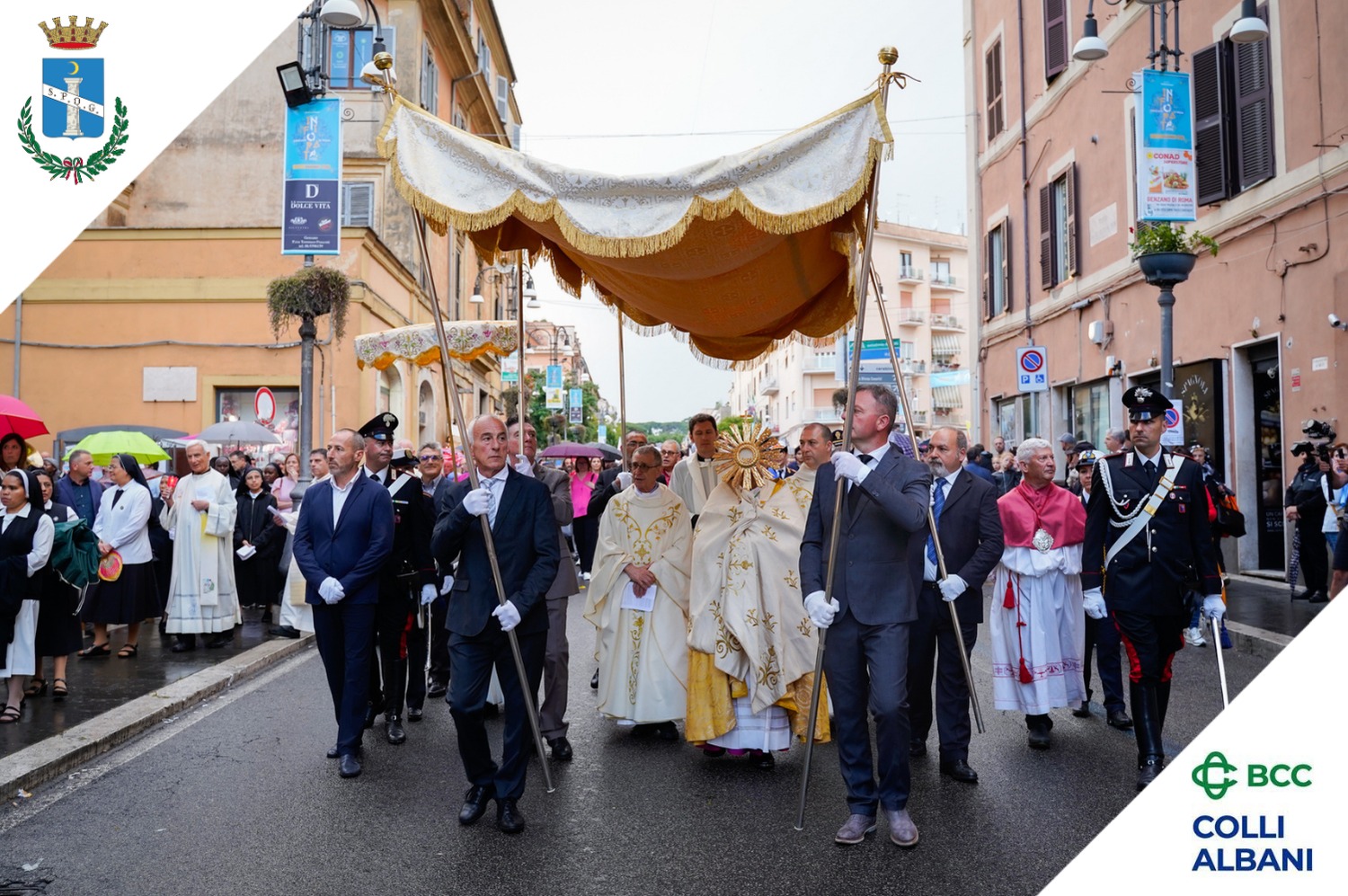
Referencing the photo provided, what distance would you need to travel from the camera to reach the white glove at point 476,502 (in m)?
5.34

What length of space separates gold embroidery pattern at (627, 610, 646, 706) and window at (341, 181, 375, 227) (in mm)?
22668

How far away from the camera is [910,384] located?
221ft

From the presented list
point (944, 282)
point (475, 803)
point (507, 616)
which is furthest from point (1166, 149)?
point (944, 282)

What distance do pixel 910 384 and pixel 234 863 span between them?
65039 mm

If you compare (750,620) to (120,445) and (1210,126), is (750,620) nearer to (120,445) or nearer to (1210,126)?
(120,445)

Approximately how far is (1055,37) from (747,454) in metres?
16.2

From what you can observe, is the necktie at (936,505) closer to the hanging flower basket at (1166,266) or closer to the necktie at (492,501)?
the necktie at (492,501)

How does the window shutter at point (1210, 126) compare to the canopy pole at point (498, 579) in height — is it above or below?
above

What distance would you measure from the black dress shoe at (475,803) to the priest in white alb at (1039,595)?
11.1 ft

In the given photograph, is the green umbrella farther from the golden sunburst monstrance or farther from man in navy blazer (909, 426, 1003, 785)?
man in navy blazer (909, 426, 1003, 785)

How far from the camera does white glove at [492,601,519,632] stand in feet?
17.3

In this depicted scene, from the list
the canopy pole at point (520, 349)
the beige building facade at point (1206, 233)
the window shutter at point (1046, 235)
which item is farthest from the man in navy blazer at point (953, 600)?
the window shutter at point (1046, 235)

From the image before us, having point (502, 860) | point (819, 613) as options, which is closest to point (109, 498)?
point (502, 860)

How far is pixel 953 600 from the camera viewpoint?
20.4 ft
